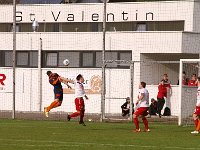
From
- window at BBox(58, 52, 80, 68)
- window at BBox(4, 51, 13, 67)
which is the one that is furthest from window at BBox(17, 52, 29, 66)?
window at BBox(58, 52, 80, 68)

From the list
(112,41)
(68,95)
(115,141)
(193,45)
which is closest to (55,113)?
Answer: (68,95)

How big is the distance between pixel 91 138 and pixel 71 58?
2453 centimetres

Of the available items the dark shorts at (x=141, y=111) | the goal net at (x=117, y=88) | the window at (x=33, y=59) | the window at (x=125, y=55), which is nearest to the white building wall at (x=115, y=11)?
the window at (x=125, y=55)

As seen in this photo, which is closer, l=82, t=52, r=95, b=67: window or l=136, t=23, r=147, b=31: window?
l=82, t=52, r=95, b=67: window

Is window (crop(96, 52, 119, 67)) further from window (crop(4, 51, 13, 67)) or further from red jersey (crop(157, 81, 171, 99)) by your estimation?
window (crop(4, 51, 13, 67))

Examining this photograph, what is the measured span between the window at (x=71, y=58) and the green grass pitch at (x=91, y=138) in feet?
51.9

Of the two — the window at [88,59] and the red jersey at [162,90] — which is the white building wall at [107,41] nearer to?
the window at [88,59]

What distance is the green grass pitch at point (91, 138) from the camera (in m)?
24.5

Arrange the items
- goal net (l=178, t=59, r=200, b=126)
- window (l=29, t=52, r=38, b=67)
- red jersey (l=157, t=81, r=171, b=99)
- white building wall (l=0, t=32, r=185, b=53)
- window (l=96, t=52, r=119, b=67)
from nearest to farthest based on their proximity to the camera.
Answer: goal net (l=178, t=59, r=200, b=126) < red jersey (l=157, t=81, r=171, b=99) < white building wall (l=0, t=32, r=185, b=53) < window (l=96, t=52, r=119, b=67) < window (l=29, t=52, r=38, b=67)

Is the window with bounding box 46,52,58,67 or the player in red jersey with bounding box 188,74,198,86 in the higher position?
the window with bounding box 46,52,58,67

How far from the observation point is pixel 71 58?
172 ft

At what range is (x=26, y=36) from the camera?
2093 inches

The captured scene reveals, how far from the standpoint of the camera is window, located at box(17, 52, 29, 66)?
5312 centimetres

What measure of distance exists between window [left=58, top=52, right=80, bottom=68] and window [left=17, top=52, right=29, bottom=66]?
199 cm
